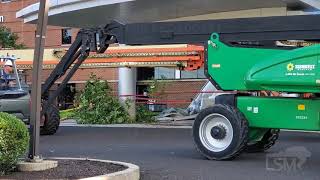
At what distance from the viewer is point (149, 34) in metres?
12.4

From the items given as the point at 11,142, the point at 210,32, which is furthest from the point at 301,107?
the point at 11,142

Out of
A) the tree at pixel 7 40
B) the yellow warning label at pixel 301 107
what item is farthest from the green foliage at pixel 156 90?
the yellow warning label at pixel 301 107

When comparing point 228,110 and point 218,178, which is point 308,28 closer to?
point 228,110

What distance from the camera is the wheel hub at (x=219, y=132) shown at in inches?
452

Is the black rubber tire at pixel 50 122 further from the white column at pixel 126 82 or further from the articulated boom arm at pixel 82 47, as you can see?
the white column at pixel 126 82

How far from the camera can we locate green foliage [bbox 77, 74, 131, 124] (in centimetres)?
2311

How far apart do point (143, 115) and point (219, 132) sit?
1275cm

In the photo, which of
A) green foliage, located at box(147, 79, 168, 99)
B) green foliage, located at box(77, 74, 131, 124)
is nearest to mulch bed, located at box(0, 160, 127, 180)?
green foliage, located at box(77, 74, 131, 124)

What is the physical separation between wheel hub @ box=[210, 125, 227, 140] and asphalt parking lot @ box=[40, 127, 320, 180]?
497 mm

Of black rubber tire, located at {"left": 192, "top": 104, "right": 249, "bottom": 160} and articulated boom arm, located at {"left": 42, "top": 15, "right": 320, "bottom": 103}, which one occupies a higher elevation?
articulated boom arm, located at {"left": 42, "top": 15, "right": 320, "bottom": 103}

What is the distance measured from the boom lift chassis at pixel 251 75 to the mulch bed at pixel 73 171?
2.69 m

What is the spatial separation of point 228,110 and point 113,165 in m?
2.76

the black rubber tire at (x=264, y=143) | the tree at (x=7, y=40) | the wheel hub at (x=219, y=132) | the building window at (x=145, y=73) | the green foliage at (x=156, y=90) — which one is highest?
the tree at (x=7, y=40)

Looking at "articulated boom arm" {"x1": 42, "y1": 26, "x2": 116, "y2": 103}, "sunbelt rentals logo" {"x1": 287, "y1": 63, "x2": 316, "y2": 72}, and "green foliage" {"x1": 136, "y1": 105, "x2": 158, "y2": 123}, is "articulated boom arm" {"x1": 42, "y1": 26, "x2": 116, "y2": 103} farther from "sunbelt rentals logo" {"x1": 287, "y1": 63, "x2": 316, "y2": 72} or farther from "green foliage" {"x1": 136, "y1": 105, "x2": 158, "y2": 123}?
"green foliage" {"x1": 136, "y1": 105, "x2": 158, "y2": 123}
